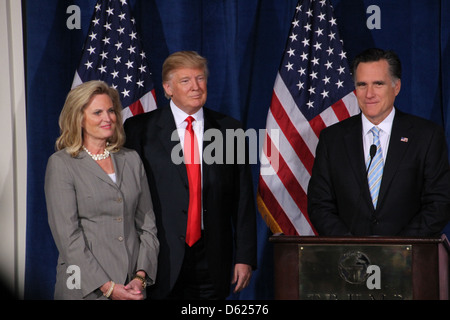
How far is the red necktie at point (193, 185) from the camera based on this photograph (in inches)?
159

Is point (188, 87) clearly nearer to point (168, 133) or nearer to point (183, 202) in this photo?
point (168, 133)

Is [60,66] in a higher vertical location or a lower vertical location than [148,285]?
higher

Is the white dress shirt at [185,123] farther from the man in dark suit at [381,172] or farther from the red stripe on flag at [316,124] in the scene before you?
the red stripe on flag at [316,124]

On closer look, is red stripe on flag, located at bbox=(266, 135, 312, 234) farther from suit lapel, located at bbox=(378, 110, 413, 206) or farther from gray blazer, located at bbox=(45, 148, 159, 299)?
gray blazer, located at bbox=(45, 148, 159, 299)

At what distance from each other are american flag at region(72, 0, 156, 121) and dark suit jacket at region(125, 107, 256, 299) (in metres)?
1.04

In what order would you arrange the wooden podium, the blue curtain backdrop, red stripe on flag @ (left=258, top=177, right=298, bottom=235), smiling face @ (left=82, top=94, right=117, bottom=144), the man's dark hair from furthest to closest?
the blue curtain backdrop
red stripe on flag @ (left=258, top=177, right=298, bottom=235)
the man's dark hair
smiling face @ (left=82, top=94, right=117, bottom=144)
the wooden podium

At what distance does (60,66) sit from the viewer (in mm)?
5684

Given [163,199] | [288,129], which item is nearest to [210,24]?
[288,129]

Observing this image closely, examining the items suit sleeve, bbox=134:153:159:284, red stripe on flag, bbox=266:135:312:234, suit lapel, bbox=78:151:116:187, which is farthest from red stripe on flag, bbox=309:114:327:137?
suit lapel, bbox=78:151:116:187

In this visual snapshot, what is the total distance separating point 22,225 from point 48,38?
4.77 ft

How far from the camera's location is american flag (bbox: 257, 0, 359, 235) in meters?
5.15

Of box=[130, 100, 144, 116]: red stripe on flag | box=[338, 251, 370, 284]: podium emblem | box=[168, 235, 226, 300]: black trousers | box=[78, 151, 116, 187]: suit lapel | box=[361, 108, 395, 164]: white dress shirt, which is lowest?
box=[168, 235, 226, 300]: black trousers

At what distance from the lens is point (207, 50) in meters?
5.68

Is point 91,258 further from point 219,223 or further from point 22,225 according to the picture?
point 22,225
